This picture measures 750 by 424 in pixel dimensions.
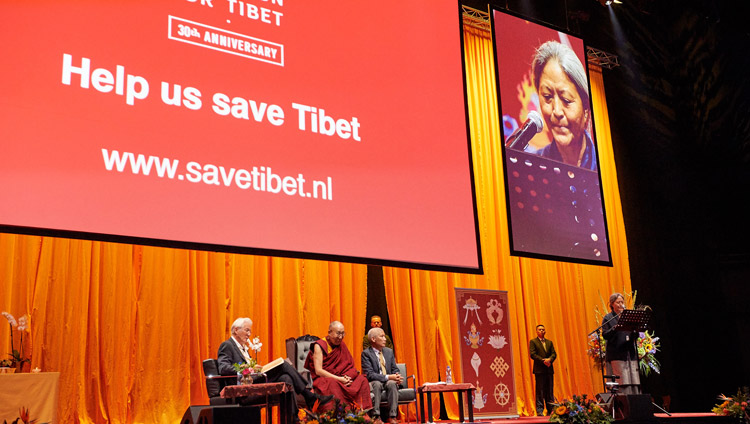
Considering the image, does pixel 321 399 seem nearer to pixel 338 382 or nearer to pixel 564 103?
pixel 338 382

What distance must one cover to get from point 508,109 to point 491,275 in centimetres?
242

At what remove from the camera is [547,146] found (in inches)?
241

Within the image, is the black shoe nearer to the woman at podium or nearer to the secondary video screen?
the secondary video screen

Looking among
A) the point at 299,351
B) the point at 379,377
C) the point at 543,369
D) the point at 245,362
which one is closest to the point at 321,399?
the point at 245,362

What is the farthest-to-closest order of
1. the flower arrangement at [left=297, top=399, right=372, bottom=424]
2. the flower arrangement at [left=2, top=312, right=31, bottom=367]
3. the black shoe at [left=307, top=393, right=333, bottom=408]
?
the black shoe at [left=307, top=393, right=333, bottom=408] < the flower arrangement at [left=2, top=312, right=31, bottom=367] < the flower arrangement at [left=297, top=399, right=372, bottom=424]

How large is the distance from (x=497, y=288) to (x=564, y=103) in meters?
2.38

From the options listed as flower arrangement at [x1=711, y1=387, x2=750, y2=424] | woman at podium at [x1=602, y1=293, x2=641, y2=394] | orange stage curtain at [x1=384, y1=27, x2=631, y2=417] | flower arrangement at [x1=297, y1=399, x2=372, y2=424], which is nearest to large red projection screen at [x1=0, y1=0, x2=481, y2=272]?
flower arrangement at [x1=297, y1=399, x2=372, y2=424]

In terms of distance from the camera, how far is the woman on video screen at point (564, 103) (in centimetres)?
620

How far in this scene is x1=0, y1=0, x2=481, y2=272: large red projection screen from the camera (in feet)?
11.5

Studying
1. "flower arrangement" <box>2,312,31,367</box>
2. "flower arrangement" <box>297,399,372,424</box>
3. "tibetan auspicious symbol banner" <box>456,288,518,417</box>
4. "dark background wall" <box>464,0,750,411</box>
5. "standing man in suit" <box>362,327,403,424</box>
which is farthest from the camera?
"dark background wall" <box>464,0,750,411</box>

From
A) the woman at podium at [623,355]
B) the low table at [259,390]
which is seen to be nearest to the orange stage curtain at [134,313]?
the low table at [259,390]

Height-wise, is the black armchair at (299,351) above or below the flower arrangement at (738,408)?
above

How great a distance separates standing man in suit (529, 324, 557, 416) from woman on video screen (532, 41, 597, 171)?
2.05 m

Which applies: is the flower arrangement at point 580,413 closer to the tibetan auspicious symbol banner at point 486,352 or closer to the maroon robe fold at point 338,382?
the tibetan auspicious symbol banner at point 486,352
